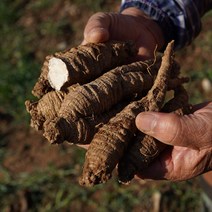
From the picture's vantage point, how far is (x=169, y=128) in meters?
1.81

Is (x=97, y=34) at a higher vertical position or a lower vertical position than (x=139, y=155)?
higher

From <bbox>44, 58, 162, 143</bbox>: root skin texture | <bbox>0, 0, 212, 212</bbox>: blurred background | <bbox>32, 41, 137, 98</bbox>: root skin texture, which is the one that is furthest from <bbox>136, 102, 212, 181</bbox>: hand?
<bbox>0, 0, 212, 212</bbox>: blurred background

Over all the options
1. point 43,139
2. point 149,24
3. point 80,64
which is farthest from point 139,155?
point 43,139

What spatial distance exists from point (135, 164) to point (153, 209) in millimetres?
1179

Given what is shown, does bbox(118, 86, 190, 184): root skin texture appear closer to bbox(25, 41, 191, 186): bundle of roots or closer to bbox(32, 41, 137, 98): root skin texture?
bbox(25, 41, 191, 186): bundle of roots

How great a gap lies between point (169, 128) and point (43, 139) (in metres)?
1.74

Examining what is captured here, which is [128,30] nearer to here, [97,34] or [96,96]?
[97,34]

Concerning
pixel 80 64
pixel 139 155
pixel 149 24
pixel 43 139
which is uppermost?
pixel 80 64

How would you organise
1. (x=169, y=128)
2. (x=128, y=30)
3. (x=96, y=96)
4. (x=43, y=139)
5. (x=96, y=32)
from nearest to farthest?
1. (x=169, y=128)
2. (x=96, y=96)
3. (x=96, y=32)
4. (x=128, y=30)
5. (x=43, y=139)

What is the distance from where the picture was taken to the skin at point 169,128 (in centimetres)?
183

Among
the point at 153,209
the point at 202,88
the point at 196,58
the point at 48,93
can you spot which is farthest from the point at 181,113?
the point at 196,58

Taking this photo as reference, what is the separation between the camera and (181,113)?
1.99 meters

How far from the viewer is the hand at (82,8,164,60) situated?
2.14 meters

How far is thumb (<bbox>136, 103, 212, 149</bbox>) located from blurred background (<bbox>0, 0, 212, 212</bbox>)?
1126mm
